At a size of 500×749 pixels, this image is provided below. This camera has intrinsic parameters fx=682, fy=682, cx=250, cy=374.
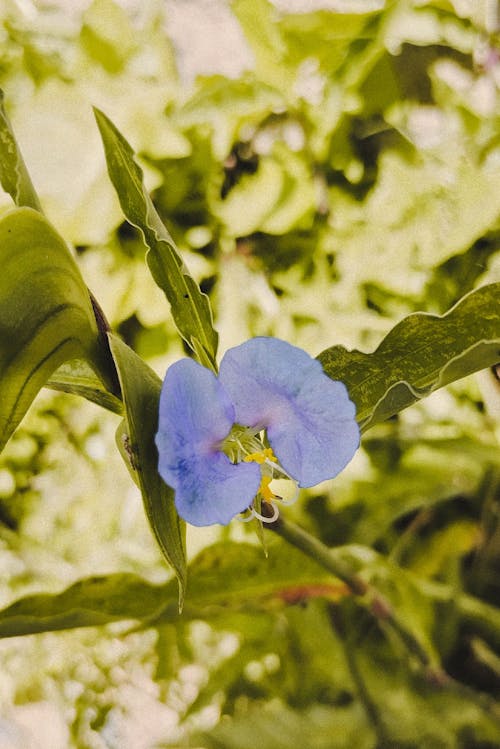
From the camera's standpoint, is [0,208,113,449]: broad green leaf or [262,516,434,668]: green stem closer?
[0,208,113,449]: broad green leaf

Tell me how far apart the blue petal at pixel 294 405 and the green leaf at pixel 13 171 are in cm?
14

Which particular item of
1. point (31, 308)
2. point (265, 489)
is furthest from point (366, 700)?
point (31, 308)

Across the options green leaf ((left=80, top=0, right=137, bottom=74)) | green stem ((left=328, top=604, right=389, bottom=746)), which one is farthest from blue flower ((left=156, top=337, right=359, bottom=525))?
green leaf ((left=80, top=0, right=137, bottom=74))

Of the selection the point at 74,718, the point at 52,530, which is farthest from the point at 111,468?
the point at 74,718

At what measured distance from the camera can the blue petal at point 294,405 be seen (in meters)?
0.33

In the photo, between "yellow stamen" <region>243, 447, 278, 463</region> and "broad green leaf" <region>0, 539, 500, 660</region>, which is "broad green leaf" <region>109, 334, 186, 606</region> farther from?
"broad green leaf" <region>0, 539, 500, 660</region>

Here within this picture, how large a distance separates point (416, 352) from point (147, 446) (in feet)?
0.58

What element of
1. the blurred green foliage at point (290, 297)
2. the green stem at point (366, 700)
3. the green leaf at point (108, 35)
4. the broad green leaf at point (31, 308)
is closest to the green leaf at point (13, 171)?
the broad green leaf at point (31, 308)

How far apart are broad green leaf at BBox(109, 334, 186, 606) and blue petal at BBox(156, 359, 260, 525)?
0.02m

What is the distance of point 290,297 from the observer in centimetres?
118

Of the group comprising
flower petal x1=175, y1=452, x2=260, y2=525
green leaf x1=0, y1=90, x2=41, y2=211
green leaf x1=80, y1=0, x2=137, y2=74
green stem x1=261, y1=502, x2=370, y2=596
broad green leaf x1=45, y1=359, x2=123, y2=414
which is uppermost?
green leaf x1=0, y1=90, x2=41, y2=211

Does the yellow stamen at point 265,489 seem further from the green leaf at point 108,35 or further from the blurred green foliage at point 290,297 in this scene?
the green leaf at point 108,35

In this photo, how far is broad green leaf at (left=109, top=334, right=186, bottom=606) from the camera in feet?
1.06

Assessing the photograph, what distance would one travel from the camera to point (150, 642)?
1155mm
